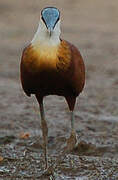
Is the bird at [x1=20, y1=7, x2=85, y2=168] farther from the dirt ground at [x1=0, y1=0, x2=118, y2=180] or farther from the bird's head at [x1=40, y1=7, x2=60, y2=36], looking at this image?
the dirt ground at [x1=0, y1=0, x2=118, y2=180]

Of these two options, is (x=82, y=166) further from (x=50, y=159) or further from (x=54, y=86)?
(x=54, y=86)

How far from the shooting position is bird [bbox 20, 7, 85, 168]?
5137mm

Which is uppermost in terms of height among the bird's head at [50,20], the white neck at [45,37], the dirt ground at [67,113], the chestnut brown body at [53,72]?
the bird's head at [50,20]

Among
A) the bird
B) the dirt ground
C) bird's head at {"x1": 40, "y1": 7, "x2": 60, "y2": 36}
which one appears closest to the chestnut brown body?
the bird

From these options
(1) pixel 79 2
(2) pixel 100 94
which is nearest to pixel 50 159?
(2) pixel 100 94

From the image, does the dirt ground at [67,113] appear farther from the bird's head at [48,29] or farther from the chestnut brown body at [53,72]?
the bird's head at [48,29]

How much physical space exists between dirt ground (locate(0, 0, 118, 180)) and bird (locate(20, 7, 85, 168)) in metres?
0.85

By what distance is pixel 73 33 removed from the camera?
14.2m

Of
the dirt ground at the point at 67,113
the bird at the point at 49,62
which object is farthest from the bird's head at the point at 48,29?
the dirt ground at the point at 67,113

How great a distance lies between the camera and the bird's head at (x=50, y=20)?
508 cm

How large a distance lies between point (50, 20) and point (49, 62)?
0.34 metres

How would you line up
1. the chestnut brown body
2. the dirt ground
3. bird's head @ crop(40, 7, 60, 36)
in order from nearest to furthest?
1. bird's head @ crop(40, 7, 60, 36)
2. the chestnut brown body
3. the dirt ground

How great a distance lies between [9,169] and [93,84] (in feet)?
14.3

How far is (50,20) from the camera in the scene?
512 cm
